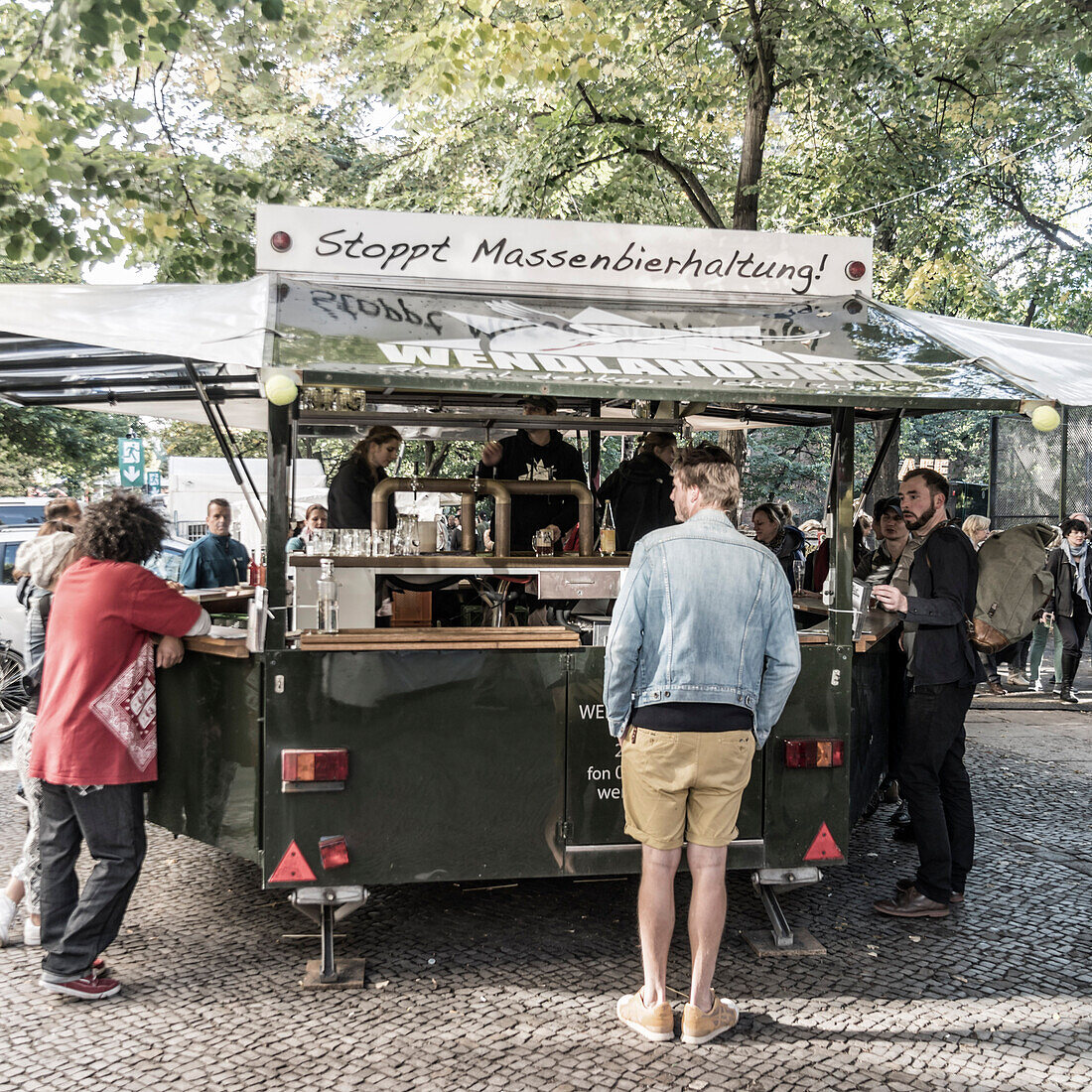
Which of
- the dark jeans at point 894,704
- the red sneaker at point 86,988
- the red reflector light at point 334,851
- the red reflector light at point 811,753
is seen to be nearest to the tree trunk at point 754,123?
the dark jeans at point 894,704

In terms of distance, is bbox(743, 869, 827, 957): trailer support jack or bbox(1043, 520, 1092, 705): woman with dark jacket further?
bbox(1043, 520, 1092, 705): woman with dark jacket

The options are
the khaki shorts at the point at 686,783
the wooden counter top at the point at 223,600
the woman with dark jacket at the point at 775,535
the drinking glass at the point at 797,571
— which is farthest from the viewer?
the drinking glass at the point at 797,571

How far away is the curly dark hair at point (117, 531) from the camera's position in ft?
13.3

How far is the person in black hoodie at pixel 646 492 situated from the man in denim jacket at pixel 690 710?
9.15ft

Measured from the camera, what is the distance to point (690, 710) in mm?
3604

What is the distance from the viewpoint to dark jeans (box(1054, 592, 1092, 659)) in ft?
36.4

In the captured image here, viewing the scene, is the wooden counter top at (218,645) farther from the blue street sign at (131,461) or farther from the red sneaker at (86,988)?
the blue street sign at (131,461)

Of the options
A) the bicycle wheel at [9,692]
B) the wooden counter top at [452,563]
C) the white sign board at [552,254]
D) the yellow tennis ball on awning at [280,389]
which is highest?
the white sign board at [552,254]

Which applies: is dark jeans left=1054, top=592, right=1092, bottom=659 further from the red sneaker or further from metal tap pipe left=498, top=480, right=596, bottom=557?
the red sneaker

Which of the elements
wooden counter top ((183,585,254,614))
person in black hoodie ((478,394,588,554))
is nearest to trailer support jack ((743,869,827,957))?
person in black hoodie ((478,394,588,554))

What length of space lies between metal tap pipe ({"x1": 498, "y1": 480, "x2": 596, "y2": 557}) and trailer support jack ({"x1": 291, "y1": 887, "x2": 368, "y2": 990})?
2155 millimetres

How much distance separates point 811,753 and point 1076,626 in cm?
805

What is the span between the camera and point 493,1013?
3.84m

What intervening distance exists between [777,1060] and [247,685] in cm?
237
